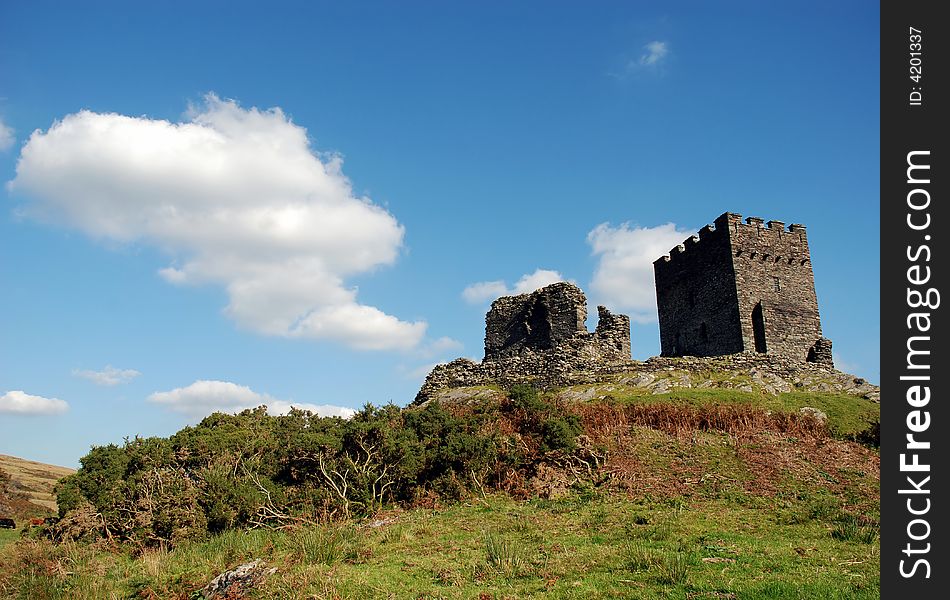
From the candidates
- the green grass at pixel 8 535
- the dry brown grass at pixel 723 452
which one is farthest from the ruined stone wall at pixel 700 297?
the green grass at pixel 8 535

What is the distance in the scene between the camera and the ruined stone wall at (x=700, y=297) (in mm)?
33188

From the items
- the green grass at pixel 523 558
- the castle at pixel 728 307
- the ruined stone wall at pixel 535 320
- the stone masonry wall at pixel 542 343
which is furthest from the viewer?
the castle at pixel 728 307

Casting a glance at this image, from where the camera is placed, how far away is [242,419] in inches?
774

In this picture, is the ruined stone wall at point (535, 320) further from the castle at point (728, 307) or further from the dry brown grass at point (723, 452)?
the dry brown grass at point (723, 452)

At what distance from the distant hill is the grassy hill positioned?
813cm

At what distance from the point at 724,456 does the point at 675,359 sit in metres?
11.7

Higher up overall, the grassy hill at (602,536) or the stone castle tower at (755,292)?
the stone castle tower at (755,292)

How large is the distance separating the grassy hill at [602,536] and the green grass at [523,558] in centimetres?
4

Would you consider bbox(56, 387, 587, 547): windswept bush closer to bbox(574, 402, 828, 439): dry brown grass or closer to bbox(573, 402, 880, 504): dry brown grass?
bbox(573, 402, 880, 504): dry brown grass

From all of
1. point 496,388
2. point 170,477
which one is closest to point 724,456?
point 496,388

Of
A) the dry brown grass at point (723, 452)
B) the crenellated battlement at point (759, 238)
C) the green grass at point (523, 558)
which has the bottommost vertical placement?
the green grass at point (523, 558)

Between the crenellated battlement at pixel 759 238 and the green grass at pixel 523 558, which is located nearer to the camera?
the green grass at pixel 523 558
